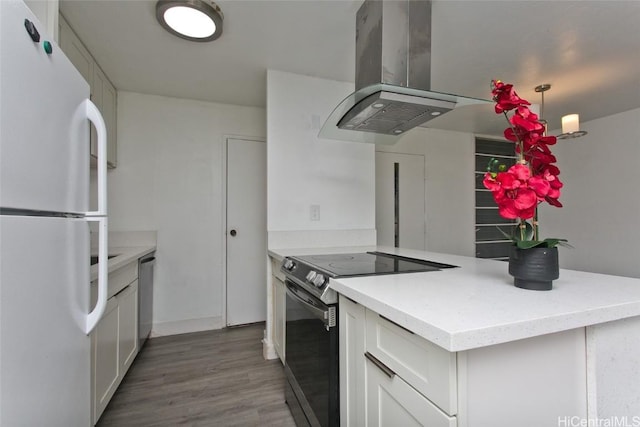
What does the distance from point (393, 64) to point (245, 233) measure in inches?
91.0

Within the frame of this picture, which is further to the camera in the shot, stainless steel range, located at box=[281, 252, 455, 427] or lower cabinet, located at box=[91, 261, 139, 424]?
lower cabinet, located at box=[91, 261, 139, 424]

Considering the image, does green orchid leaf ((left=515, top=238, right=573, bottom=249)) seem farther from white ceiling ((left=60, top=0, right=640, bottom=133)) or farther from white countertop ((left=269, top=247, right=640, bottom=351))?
white ceiling ((left=60, top=0, right=640, bottom=133))

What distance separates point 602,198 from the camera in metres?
3.71

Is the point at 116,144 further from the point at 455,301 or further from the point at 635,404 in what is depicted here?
the point at 635,404

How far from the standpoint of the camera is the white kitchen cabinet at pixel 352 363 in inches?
37.7

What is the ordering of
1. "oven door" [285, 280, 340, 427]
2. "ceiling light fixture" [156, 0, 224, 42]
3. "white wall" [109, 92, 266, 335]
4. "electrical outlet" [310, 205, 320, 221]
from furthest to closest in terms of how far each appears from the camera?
"white wall" [109, 92, 266, 335] → "electrical outlet" [310, 205, 320, 221] → "ceiling light fixture" [156, 0, 224, 42] → "oven door" [285, 280, 340, 427]

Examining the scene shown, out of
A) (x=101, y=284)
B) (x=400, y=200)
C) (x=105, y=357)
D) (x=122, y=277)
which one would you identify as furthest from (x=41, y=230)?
(x=400, y=200)

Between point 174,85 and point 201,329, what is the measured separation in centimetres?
241

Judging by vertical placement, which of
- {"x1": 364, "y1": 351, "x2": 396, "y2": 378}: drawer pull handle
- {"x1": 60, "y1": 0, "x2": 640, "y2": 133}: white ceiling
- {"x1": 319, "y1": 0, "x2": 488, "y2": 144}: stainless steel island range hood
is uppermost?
{"x1": 60, "y1": 0, "x2": 640, "y2": 133}: white ceiling

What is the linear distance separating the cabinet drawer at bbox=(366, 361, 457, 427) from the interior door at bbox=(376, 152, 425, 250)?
277 centimetres

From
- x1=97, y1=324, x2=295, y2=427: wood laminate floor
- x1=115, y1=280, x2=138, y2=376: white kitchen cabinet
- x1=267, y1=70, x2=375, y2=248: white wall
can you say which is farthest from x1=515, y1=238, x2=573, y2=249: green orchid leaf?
x1=115, y1=280, x2=138, y2=376: white kitchen cabinet

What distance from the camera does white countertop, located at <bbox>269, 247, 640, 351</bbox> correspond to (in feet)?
1.97

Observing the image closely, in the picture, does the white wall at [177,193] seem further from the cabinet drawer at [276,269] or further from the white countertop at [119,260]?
the cabinet drawer at [276,269]

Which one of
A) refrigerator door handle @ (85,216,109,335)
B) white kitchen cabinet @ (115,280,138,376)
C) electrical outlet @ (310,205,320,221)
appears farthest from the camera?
electrical outlet @ (310,205,320,221)
